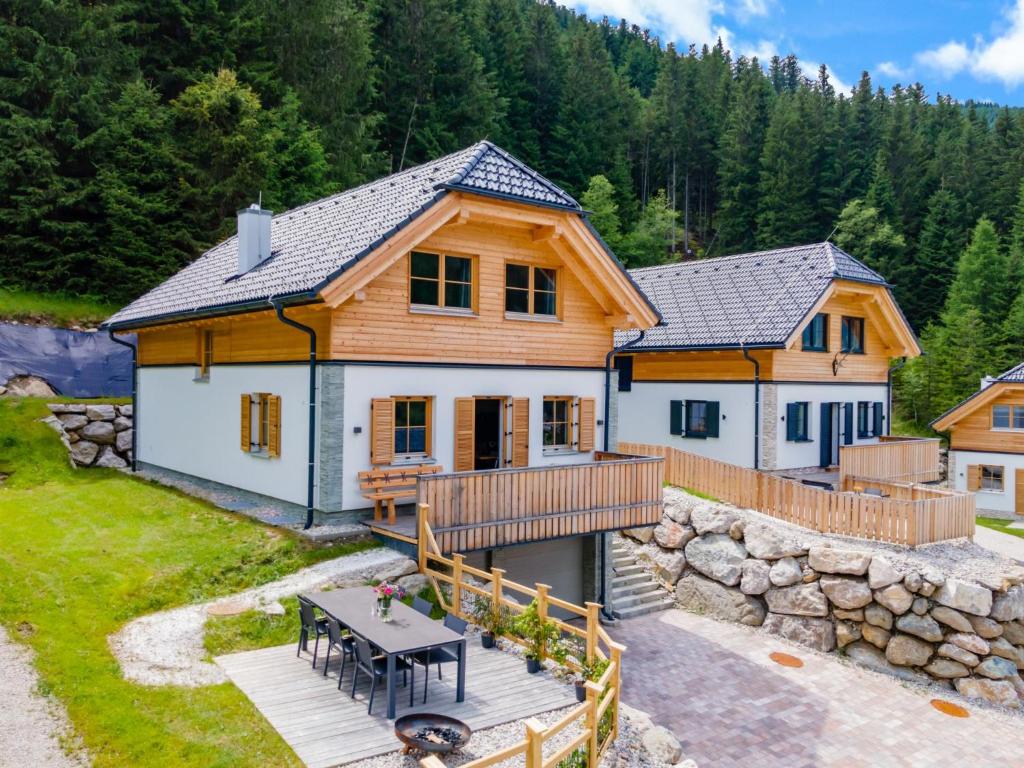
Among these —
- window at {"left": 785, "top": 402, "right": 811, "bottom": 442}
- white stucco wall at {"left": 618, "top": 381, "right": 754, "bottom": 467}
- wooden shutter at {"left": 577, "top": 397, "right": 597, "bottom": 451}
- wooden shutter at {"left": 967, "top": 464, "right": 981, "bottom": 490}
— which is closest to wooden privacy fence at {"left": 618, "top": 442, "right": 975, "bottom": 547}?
window at {"left": 785, "top": 402, "right": 811, "bottom": 442}

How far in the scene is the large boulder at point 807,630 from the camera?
16.9 m

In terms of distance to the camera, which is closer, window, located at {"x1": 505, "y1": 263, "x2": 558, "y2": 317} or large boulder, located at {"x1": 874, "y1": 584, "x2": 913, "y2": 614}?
large boulder, located at {"x1": 874, "y1": 584, "x2": 913, "y2": 614}

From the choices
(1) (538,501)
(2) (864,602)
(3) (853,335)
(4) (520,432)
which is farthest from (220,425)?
(3) (853,335)

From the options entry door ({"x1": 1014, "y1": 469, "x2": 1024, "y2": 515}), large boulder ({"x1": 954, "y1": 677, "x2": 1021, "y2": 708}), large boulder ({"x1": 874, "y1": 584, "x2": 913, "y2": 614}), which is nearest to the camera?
large boulder ({"x1": 954, "y1": 677, "x2": 1021, "y2": 708})

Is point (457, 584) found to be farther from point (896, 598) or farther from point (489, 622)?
point (896, 598)

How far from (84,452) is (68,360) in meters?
3.81

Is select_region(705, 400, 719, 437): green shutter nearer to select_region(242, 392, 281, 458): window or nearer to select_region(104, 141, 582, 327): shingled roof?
select_region(104, 141, 582, 327): shingled roof

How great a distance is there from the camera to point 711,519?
62.8 feet

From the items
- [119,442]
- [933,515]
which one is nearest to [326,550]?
[119,442]

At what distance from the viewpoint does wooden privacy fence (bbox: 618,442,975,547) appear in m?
17.4

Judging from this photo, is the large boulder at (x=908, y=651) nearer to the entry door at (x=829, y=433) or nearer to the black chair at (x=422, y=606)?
the entry door at (x=829, y=433)

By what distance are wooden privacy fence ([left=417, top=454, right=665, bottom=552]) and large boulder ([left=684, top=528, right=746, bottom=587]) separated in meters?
3.75

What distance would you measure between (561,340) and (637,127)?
5789 cm

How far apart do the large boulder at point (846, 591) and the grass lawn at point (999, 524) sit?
12573mm
